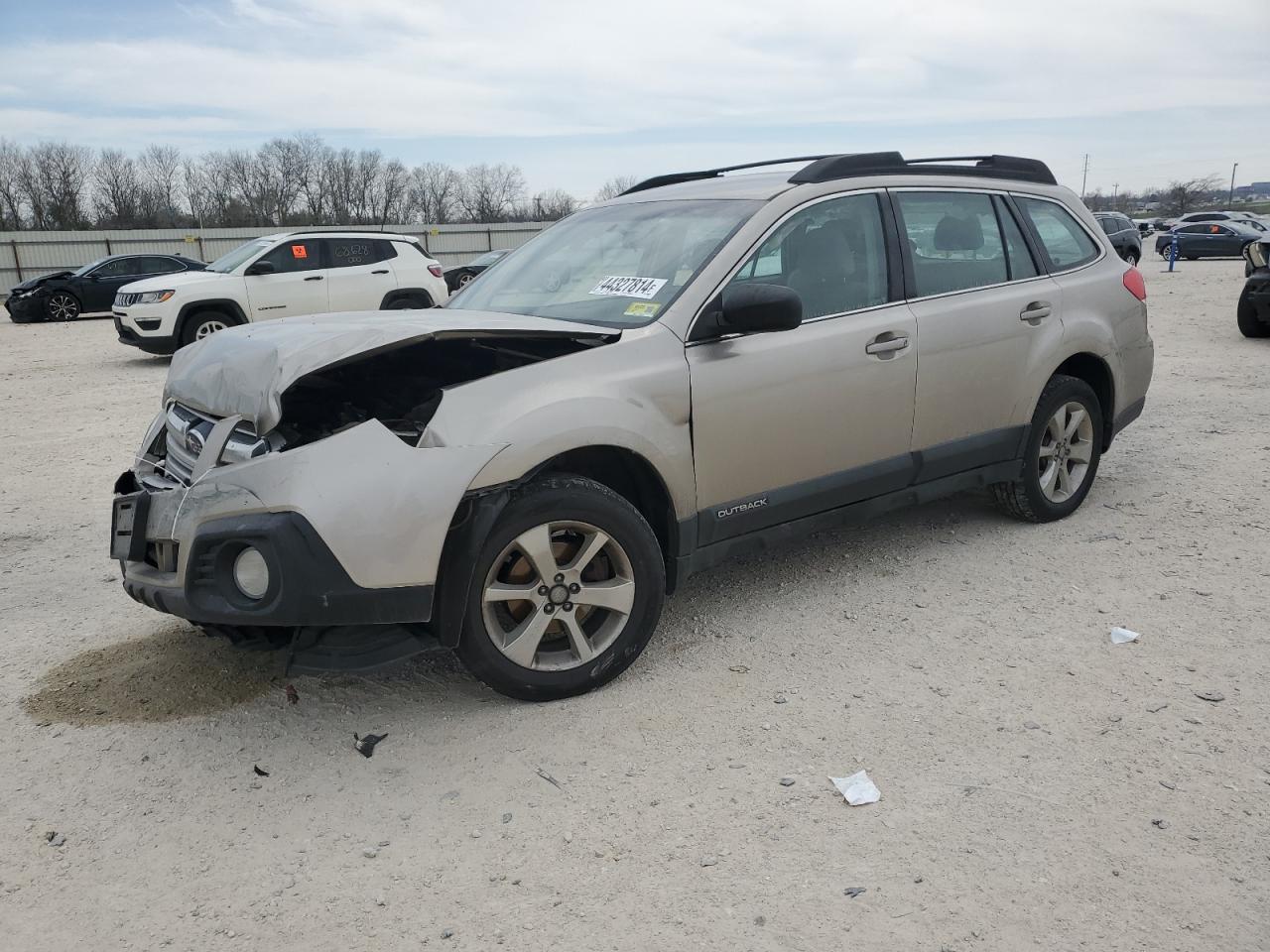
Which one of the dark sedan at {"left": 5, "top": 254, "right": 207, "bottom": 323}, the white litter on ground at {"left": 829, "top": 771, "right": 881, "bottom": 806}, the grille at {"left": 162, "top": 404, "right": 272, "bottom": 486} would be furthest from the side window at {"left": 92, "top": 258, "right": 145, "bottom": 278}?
the white litter on ground at {"left": 829, "top": 771, "right": 881, "bottom": 806}

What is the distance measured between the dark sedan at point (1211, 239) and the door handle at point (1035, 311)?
30062mm

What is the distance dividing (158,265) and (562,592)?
22150 mm

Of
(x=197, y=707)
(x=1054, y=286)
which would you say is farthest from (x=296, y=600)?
(x=1054, y=286)

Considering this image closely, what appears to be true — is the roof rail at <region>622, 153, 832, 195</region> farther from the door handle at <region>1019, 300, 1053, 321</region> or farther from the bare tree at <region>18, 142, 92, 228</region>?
the bare tree at <region>18, 142, 92, 228</region>

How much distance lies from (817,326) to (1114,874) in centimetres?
233

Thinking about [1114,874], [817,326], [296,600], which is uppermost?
[817,326]

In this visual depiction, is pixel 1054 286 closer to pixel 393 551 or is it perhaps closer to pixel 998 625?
pixel 998 625

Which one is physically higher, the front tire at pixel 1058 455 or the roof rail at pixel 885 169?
the roof rail at pixel 885 169

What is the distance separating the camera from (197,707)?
365 centimetres

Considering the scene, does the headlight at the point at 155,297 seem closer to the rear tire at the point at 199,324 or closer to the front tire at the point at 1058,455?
the rear tire at the point at 199,324

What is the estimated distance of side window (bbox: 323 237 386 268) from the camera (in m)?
14.4

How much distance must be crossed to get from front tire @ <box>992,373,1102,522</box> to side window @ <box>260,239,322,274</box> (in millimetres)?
11150

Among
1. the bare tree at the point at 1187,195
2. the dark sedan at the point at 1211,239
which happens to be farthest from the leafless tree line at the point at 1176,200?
the dark sedan at the point at 1211,239

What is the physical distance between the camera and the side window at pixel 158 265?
2225 cm
